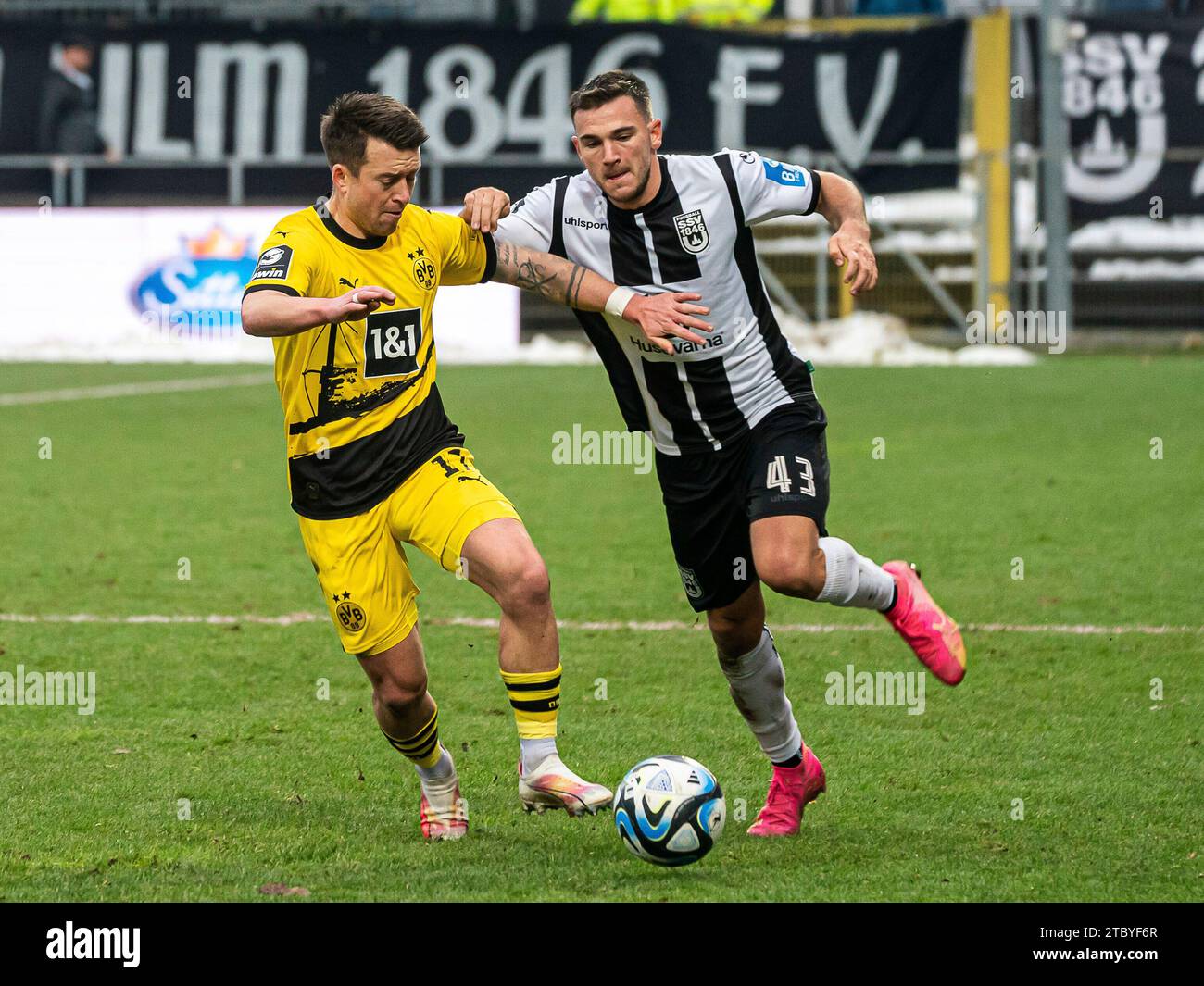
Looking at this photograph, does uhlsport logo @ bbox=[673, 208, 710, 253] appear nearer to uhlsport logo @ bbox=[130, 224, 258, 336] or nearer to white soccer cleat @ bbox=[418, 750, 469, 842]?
white soccer cleat @ bbox=[418, 750, 469, 842]

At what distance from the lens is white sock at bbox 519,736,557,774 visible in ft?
17.4

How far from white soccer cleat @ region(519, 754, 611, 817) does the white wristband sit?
1.30m

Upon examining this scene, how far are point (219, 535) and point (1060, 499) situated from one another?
16.3 ft

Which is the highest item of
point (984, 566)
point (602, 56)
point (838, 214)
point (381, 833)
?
point (602, 56)

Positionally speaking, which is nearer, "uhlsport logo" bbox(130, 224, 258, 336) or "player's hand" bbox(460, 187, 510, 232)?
"player's hand" bbox(460, 187, 510, 232)

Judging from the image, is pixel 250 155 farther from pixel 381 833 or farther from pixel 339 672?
pixel 381 833

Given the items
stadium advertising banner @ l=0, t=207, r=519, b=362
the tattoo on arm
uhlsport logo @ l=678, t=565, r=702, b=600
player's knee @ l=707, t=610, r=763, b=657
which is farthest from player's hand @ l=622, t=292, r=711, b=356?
stadium advertising banner @ l=0, t=207, r=519, b=362

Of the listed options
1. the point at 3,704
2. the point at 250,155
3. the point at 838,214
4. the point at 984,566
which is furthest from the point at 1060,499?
the point at 250,155

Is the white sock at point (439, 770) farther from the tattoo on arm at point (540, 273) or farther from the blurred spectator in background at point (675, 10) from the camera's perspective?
the blurred spectator in background at point (675, 10)

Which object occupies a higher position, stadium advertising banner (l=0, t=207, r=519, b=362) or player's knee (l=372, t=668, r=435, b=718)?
stadium advertising banner (l=0, t=207, r=519, b=362)

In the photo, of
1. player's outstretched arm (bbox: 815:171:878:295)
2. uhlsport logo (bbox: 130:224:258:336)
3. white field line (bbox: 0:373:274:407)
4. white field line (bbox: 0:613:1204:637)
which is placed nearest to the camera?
player's outstretched arm (bbox: 815:171:878:295)

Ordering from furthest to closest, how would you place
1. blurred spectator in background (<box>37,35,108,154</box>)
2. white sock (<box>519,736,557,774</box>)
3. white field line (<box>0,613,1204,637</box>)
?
1. blurred spectator in background (<box>37,35,108,154</box>)
2. white field line (<box>0,613,1204,637</box>)
3. white sock (<box>519,736,557,774</box>)

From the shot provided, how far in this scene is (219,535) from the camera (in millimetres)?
10594

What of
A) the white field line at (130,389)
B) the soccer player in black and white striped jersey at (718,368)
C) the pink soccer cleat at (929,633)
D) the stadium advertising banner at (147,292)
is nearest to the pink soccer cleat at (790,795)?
the soccer player in black and white striped jersey at (718,368)
